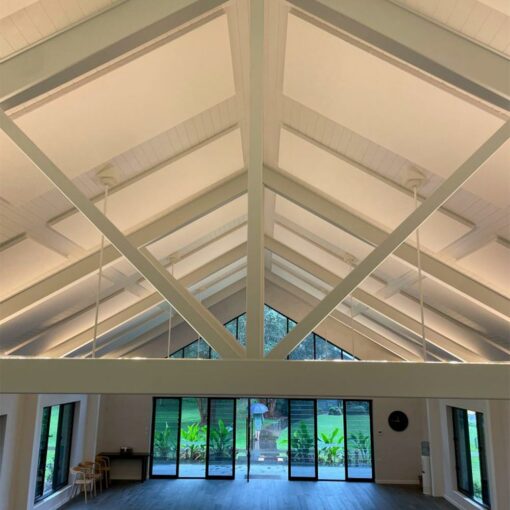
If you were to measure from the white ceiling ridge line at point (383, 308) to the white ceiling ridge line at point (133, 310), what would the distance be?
2.51 ft

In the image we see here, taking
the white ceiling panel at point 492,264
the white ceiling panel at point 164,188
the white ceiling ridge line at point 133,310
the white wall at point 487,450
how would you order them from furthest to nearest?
1. the white ceiling ridge line at point 133,310
2. the white wall at point 487,450
3. the white ceiling panel at point 164,188
4. the white ceiling panel at point 492,264

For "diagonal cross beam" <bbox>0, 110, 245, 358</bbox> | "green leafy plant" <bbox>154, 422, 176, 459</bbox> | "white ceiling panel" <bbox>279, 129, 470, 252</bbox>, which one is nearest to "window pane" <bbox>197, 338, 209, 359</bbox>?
"green leafy plant" <bbox>154, 422, 176, 459</bbox>

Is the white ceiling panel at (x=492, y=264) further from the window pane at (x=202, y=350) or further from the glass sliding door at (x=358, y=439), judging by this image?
the window pane at (x=202, y=350)

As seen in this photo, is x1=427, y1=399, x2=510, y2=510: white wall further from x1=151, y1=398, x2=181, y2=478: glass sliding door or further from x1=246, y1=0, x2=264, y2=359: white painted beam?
Answer: x1=246, y1=0, x2=264, y2=359: white painted beam

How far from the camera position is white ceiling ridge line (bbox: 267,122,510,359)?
8.42 feet

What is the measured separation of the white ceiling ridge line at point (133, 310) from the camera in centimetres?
757

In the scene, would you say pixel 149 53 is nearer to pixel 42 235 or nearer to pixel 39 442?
pixel 42 235

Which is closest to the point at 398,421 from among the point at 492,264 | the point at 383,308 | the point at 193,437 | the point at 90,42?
the point at 193,437

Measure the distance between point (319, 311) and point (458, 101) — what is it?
1603 mm

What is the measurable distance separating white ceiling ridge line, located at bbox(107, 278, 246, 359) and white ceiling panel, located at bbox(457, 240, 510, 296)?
7.19m

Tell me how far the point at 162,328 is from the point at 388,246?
9455mm

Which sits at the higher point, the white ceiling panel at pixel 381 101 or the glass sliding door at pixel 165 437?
the white ceiling panel at pixel 381 101

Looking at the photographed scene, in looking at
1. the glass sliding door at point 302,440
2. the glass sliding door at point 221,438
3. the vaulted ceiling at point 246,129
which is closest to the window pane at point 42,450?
the vaulted ceiling at point 246,129

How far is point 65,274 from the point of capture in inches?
191
